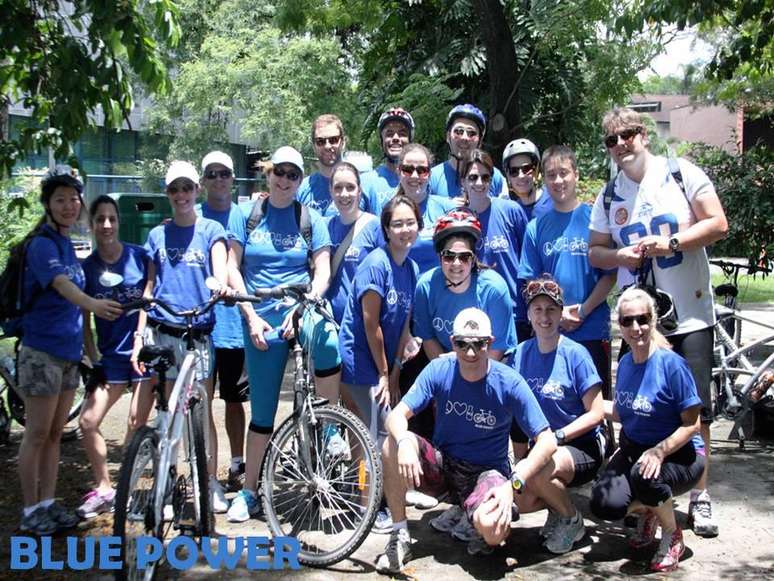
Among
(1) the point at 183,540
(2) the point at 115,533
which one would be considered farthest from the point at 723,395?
(2) the point at 115,533

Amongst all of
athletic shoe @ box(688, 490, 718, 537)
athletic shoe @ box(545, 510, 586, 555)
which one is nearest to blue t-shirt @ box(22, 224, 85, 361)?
athletic shoe @ box(545, 510, 586, 555)

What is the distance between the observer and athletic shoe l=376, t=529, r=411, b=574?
4520 mm

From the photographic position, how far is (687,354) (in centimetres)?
500

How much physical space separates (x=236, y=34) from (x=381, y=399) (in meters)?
27.0

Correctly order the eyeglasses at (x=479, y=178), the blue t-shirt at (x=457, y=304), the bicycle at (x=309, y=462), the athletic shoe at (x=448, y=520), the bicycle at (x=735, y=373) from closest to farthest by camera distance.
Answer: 1. the bicycle at (x=309, y=462)
2. the blue t-shirt at (x=457, y=304)
3. the athletic shoe at (x=448, y=520)
4. the eyeglasses at (x=479, y=178)
5. the bicycle at (x=735, y=373)

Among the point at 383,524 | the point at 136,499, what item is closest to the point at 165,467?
the point at 136,499

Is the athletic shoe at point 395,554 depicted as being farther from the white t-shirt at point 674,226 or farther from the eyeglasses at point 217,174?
the eyeglasses at point 217,174

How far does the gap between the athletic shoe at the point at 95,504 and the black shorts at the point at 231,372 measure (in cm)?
95

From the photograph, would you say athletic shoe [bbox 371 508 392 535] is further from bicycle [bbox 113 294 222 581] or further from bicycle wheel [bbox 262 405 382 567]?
bicycle [bbox 113 294 222 581]

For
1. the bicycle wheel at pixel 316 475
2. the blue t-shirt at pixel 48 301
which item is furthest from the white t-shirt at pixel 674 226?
the blue t-shirt at pixel 48 301

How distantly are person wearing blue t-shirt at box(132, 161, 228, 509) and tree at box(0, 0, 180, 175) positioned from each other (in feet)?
2.61

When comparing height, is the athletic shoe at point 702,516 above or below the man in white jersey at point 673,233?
below

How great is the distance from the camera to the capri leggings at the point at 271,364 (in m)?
5.16

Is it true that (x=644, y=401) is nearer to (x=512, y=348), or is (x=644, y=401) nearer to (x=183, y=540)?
(x=512, y=348)
